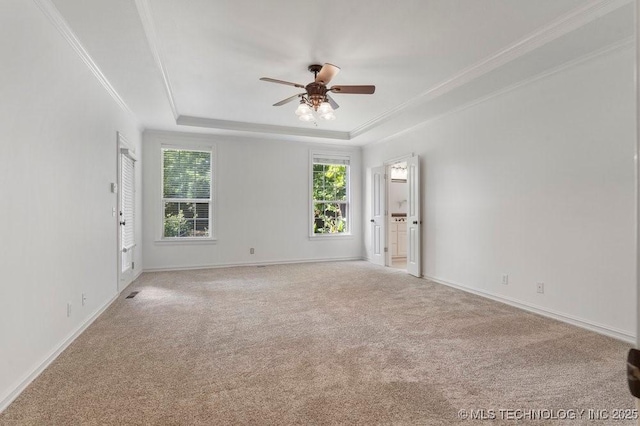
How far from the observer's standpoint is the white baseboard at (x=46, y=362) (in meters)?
1.95

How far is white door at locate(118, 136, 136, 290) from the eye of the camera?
443 cm

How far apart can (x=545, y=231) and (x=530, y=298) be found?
78 centimetres

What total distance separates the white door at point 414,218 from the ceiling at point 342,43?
1.12 m

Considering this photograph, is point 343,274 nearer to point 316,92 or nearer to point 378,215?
point 378,215

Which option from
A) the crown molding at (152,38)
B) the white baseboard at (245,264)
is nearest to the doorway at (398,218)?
the white baseboard at (245,264)

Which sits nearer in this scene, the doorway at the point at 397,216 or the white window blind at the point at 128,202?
the white window blind at the point at 128,202

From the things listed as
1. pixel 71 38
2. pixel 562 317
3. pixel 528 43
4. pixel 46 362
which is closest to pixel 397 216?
pixel 562 317

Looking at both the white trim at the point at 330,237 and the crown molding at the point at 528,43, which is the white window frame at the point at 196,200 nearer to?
the white trim at the point at 330,237

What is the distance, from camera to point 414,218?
18.5 ft

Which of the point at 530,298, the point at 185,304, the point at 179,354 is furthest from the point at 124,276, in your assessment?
the point at 530,298

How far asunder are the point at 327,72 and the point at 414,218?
10.4ft

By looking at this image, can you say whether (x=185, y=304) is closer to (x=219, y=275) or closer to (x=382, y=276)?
(x=219, y=275)

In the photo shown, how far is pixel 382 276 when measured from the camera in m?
5.66

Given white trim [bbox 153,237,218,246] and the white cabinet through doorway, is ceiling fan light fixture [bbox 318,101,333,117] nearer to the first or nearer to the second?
white trim [bbox 153,237,218,246]
